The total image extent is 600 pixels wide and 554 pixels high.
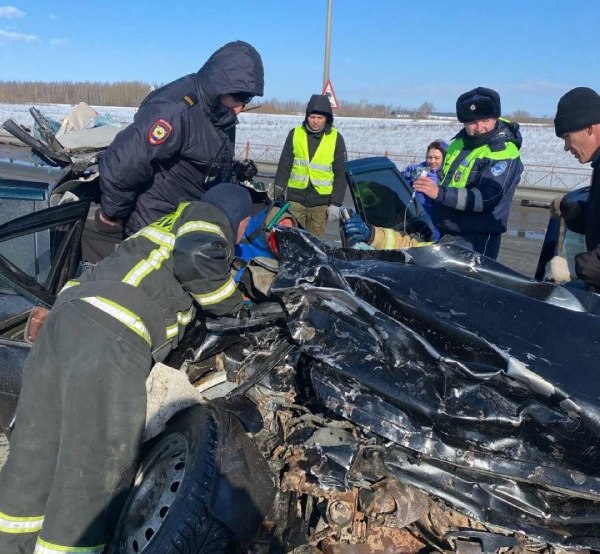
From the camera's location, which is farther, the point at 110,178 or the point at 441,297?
the point at 110,178

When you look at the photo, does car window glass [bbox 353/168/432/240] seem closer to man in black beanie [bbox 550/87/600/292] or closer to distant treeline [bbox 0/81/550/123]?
man in black beanie [bbox 550/87/600/292]

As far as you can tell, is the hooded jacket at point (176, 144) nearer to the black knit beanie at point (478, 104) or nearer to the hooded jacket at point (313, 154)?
the black knit beanie at point (478, 104)

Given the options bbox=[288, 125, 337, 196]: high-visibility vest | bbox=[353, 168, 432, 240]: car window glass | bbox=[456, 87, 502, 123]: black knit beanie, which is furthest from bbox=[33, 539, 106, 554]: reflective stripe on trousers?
bbox=[288, 125, 337, 196]: high-visibility vest

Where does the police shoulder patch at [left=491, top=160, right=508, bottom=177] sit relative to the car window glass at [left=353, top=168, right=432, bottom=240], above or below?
above

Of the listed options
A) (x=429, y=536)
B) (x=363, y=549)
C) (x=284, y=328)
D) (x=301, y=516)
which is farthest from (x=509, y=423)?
(x=284, y=328)

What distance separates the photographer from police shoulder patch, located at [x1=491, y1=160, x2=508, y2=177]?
159 inches

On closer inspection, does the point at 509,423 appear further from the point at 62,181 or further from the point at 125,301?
the point at 62,181

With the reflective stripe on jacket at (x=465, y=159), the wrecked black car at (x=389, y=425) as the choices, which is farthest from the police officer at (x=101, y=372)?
the reflective stripe on jacket at (x=465, y=159)

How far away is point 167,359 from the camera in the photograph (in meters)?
2.80

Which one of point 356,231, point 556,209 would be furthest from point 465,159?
point 356,231

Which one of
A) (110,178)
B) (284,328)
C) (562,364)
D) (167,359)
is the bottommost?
(167,359)

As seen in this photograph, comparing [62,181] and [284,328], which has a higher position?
[62,181]

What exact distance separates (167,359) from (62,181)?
5.36 ft

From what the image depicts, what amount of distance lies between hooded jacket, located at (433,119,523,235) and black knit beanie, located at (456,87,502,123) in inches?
6.2
